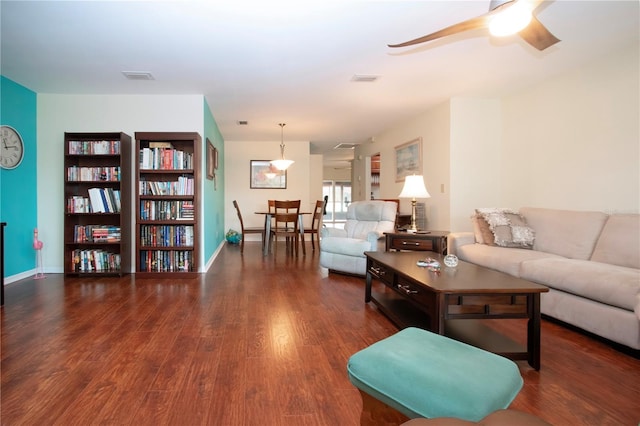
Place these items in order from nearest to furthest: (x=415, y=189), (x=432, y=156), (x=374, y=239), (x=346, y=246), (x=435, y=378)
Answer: (x=435, y=378), (x=415, y=189), (x=374, y=239), (x=346, y=246), (x=432, y=156)

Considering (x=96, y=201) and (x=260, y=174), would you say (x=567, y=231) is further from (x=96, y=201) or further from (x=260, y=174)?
(x=260, y=174)

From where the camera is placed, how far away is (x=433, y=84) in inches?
161

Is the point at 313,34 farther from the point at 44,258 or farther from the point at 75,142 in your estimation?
the point at 44,258

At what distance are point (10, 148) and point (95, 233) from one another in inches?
49.1

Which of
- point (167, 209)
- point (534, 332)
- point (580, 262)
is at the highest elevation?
point (167, 209)

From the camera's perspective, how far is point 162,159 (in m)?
4.30

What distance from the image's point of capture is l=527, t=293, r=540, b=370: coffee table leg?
1904 millimetres

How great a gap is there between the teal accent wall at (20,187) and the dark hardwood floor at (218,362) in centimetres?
101

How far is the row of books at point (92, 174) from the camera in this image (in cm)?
420

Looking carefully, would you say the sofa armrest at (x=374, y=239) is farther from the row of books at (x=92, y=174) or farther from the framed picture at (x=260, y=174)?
the framed picture at (x=260, y=174)

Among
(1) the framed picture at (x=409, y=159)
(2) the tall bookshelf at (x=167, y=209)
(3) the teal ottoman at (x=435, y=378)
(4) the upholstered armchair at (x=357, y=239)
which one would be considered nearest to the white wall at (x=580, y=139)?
(1) the framed picture at (x=409, y=159)

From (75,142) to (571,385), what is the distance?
5.13 meters

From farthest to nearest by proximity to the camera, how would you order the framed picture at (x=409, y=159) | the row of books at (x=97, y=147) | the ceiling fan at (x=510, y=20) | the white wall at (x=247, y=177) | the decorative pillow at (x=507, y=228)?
1. the white wall at (x=247, y=177)
2. the framed picture at (x=409, y=159)
3. the row of books at (x=97, y=147)
4. the decorative pillow at (x=507, y=228)
5. the ceiling fan at (x=510, y=20)

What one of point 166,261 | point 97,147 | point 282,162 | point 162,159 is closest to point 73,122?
point 97,147
